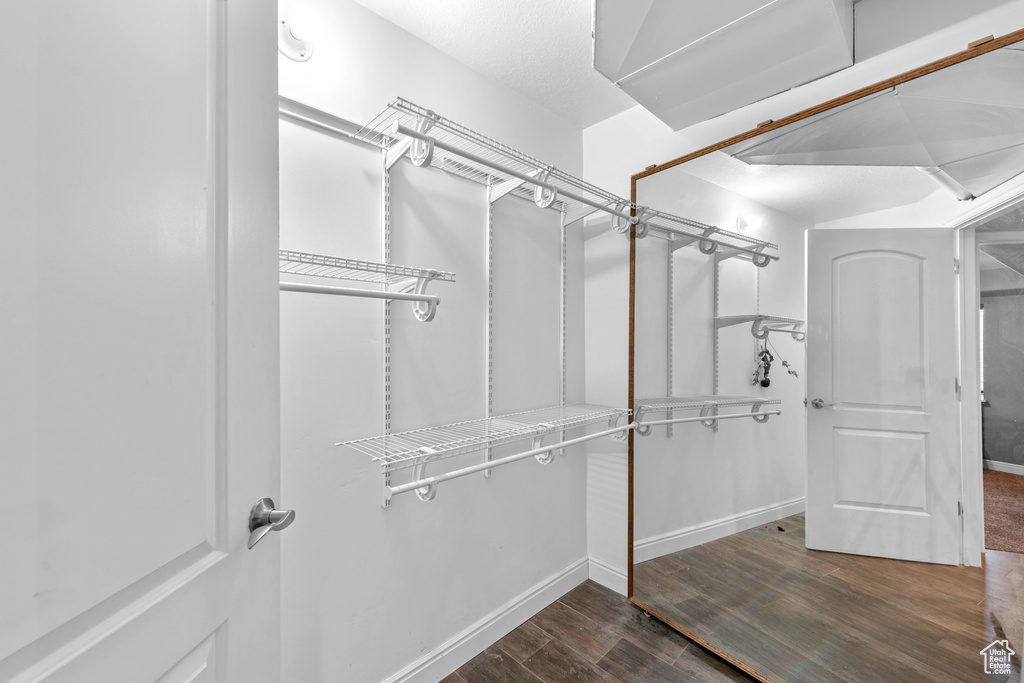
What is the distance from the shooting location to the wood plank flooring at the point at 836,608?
1206 mm

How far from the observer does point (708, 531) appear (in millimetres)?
1855

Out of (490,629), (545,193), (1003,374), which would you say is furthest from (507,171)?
(490,629)

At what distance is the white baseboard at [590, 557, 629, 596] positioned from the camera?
6.91ft

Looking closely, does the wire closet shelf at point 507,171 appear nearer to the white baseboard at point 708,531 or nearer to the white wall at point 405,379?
the white wall at point 405,379

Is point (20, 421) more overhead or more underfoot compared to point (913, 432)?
A: more overhead

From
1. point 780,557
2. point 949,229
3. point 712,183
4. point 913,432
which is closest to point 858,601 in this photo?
point 780,557

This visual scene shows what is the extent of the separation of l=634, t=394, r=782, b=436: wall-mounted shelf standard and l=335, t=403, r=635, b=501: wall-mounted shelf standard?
9cm

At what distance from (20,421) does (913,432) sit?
6.30 feet

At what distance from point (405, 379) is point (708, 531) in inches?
55.7

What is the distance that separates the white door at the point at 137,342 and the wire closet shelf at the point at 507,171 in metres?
0.50

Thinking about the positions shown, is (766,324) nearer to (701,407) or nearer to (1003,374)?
(701,407)

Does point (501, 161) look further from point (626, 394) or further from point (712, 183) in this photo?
point (626, 394)

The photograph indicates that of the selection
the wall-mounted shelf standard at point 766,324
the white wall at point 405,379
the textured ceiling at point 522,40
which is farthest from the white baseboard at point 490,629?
the textured ceiling at point 522,40

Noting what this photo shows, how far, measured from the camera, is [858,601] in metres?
1.40
